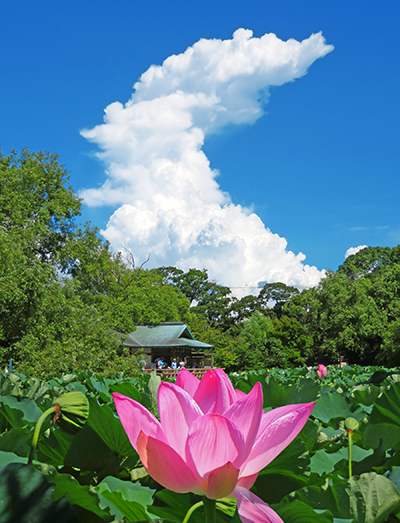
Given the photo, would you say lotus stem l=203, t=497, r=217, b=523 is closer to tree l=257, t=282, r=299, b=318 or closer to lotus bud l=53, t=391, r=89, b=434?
lotus bud l=53, t=391, r=89, b=434

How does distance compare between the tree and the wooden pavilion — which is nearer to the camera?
the wooden pavilion

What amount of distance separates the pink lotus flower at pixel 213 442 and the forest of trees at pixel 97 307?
26.2 feet

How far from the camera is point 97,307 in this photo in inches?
827

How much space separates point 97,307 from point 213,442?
69.6 ft

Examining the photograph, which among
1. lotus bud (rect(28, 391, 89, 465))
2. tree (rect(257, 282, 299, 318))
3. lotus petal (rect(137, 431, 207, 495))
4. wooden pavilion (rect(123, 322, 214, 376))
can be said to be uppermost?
tree (rect(257, 282, 299, 318))

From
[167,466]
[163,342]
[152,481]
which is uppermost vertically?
[163,342]

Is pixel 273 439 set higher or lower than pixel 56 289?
lower

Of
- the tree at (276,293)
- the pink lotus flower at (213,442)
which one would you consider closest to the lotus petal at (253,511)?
the pink lotus flower at (213,442)

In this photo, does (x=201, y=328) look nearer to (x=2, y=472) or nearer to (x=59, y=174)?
(x=59, y=174)

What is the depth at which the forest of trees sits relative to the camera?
31.2 feet

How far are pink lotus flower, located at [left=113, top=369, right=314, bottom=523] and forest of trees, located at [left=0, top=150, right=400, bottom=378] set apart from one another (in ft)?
26.2

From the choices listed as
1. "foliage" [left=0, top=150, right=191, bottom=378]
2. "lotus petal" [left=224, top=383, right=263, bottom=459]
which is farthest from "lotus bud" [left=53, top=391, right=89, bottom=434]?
"foliage" [left=0, top=150, right=191, bottom=378]

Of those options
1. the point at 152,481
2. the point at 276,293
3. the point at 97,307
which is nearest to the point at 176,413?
the point at 152,481

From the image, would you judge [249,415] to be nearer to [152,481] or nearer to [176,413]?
[176,413]
